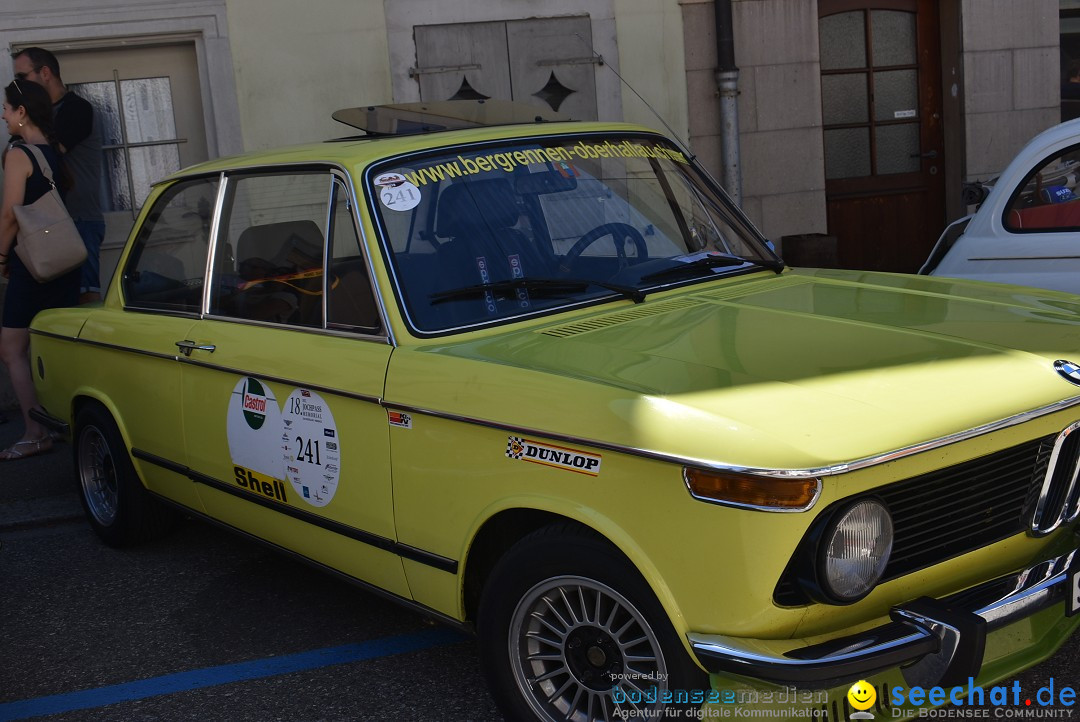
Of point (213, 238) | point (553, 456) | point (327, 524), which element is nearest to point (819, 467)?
point (553, 456)

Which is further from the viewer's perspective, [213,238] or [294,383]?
[213,238]

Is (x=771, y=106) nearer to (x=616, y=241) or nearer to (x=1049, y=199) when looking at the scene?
(x=1049, y=199)

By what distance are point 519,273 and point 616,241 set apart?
479 millimetres

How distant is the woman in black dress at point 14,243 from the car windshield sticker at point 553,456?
4767mm

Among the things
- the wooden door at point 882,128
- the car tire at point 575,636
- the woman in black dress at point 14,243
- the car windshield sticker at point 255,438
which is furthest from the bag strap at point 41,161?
the wooden door at point 882,128

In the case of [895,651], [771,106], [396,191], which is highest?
[771,106]

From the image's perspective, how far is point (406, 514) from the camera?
321cm

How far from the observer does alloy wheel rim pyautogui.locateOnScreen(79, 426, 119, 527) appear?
5129 mm

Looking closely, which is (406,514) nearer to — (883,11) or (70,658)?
(70,658)

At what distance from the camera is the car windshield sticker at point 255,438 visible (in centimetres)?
372

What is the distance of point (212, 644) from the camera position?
4.04 metres

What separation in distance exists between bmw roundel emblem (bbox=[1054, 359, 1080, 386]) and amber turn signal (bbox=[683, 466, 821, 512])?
0.89 metres

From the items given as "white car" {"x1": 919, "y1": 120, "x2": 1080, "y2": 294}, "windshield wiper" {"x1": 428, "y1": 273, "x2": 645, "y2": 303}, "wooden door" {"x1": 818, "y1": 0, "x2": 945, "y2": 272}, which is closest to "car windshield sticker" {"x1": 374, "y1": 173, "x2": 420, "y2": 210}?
"windshield wiper" {"x1": 428, "y1": 273, "x2": 645, "y2": 303}

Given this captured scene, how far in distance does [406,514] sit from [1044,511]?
67.5 inches
